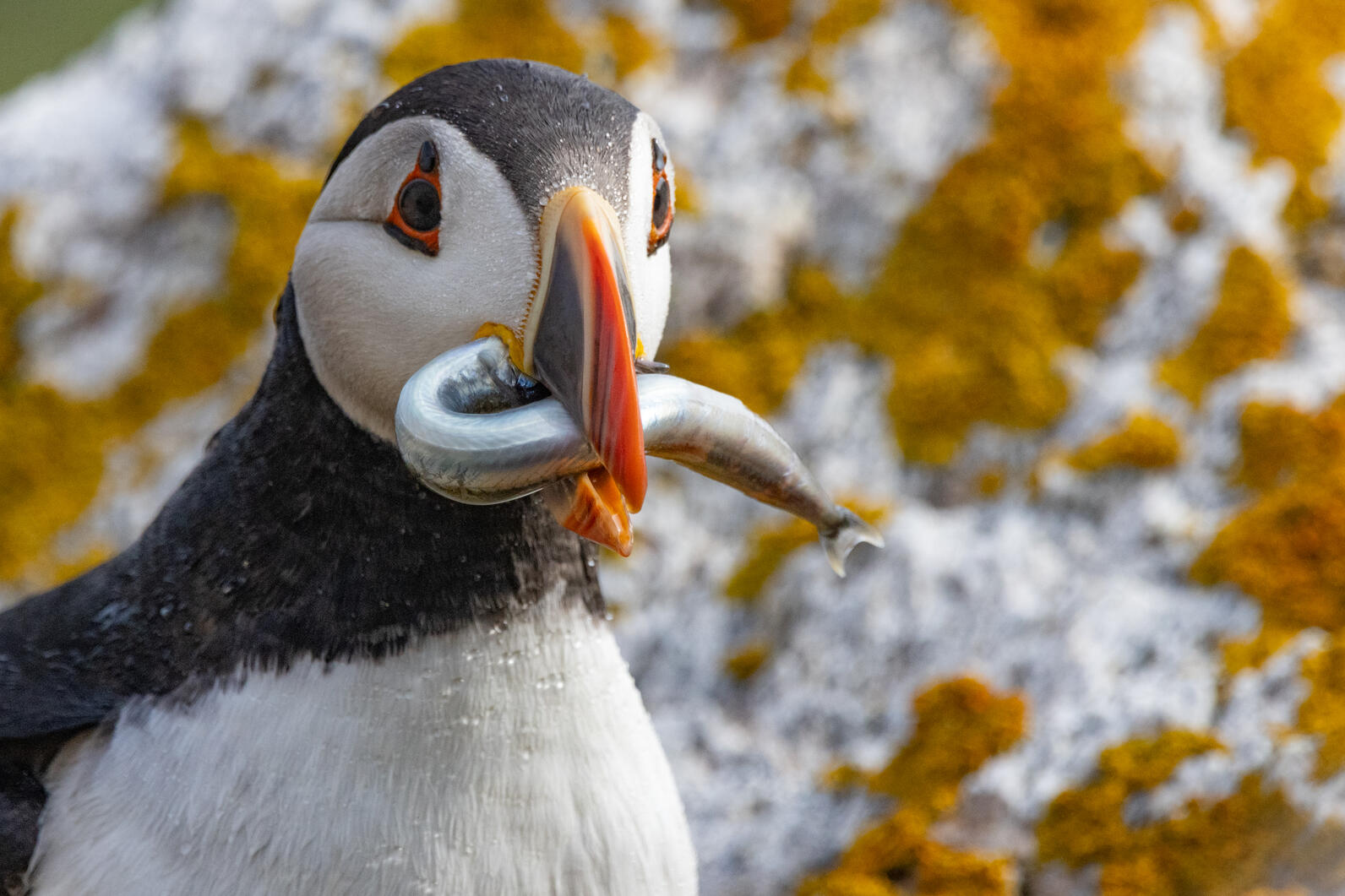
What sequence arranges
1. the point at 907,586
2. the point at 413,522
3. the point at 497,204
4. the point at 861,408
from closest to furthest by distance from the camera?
the point at 497,204 → the point at 413,522 → the point at 907,586 → the point at 861,408

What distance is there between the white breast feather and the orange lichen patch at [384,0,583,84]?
2.29m

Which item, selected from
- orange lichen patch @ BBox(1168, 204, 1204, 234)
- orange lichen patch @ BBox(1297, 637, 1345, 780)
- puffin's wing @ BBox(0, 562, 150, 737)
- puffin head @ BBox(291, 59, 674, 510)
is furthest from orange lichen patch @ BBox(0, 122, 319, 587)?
orange lichen patch @ BBox(1297, 637, 1345, 780)

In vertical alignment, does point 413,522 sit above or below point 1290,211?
below

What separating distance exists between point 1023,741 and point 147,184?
2.88m

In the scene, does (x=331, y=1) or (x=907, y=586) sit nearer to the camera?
(x=907, y=586)

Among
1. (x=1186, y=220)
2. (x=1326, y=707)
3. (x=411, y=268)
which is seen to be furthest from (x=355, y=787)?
(x=1186, y=220)

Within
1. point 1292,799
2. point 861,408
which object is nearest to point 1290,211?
point 861,408

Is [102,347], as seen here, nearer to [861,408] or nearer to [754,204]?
[754,204]

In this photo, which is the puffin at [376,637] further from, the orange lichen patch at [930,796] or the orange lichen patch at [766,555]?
the orange lichen patch at [766,555]

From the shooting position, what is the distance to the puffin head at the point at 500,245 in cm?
171

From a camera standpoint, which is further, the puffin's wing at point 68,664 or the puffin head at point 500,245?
the puffin's wing at point 68,664

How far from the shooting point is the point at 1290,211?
362cm

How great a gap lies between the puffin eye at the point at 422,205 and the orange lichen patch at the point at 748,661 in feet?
5.74

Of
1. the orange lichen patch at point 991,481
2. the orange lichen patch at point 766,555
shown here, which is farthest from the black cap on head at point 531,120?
the orange lichen patch at point 991,481
